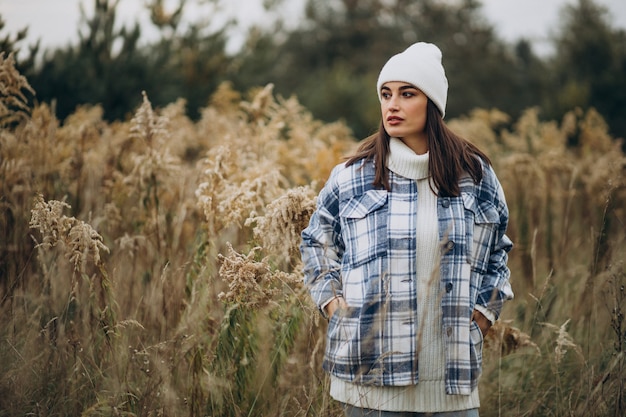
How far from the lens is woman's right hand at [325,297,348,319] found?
91.4 inches

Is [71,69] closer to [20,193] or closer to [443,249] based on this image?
[20,193]

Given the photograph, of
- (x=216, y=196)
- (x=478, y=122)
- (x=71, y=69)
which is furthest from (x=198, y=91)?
(x=216, y=196)

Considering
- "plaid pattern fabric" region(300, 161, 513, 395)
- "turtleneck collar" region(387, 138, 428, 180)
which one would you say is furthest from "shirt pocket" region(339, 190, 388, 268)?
"turtleneck collar" region(387, 138, 428, 180)

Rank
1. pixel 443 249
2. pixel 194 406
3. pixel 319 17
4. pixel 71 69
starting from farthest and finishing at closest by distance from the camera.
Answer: pixel 319 17 → pixel 71 69 → pixel 194 406 → pixel 443 249

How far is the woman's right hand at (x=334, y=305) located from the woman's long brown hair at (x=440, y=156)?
1.46 ft

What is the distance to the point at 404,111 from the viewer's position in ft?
8.10

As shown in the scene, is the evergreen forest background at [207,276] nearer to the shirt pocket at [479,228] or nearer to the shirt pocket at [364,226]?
the shirt pocket at [364,226]

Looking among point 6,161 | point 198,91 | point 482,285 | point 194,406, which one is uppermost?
point 198,91

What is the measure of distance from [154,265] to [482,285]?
1.98 metres

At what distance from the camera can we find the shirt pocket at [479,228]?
2372 millimetres

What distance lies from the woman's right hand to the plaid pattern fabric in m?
0.02

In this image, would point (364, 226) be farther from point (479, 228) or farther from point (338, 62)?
point (338, 62)

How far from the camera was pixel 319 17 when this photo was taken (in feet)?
98.4

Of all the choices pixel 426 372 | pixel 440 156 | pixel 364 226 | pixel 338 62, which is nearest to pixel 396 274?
pixel 364 226
